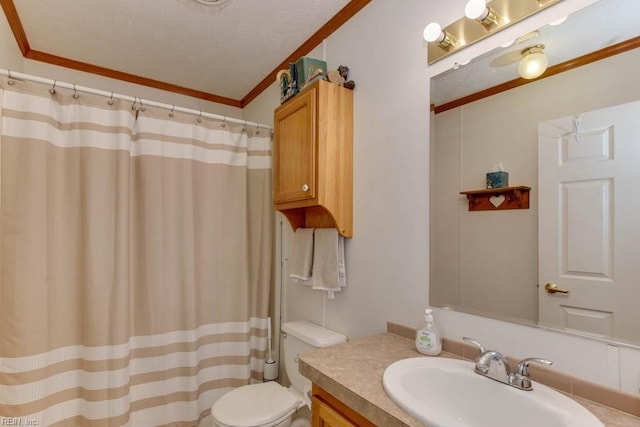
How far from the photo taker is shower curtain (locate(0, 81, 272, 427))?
1.50m

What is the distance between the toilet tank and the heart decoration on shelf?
0.95 meters

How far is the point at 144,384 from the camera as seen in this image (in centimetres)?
182

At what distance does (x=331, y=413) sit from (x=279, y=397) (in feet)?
2.50

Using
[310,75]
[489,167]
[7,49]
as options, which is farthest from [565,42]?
[7,49]

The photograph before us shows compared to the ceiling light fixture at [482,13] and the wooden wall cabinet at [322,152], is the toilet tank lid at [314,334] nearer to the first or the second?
the wooden wall cabinet at [322,152]

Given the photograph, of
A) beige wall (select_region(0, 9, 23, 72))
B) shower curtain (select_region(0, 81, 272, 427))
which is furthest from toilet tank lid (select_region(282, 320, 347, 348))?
beige wall (select_region(0, 9, 23, 72))

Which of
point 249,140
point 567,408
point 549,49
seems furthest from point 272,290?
point 549,49

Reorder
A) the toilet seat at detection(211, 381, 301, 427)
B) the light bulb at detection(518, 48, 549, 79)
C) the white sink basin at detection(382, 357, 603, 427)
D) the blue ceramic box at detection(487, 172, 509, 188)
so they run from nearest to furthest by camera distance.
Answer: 1. the white sink basin at detection(382, 357, 603, 427)
2. the light bulb at detection(518, 48, 549, 79)
3. the blue ceramic box at detection(487, 172, 509, 188)
4. the toilet seat at detection(211, 381, 301, 427)

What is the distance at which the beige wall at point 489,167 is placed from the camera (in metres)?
0.88

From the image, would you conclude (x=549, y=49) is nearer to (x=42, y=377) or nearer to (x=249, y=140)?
(x=249, y=140)

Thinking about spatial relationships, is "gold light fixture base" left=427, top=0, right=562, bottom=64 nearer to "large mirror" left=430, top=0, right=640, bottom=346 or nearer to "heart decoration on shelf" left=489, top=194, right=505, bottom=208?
"large mirror" left=430, top=0, right=640, bottom=346

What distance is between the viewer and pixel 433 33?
119cm
